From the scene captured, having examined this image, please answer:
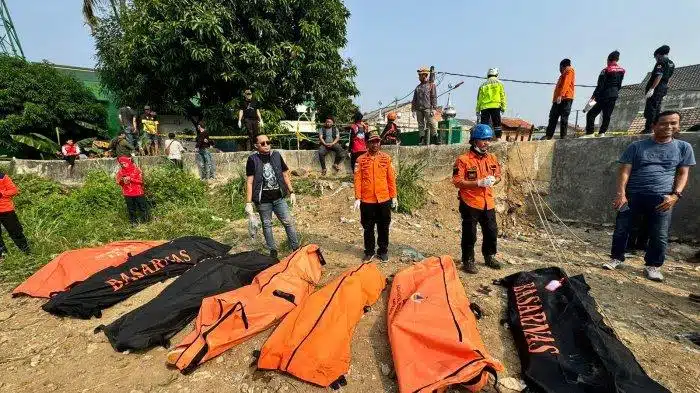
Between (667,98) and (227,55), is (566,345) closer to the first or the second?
(227,55)

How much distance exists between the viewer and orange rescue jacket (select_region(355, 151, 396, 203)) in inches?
164

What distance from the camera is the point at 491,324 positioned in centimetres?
285

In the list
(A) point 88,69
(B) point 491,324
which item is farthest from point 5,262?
(A) point 88,69

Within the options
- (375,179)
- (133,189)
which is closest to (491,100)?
(375,179)

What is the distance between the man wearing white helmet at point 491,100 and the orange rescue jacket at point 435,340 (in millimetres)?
4705

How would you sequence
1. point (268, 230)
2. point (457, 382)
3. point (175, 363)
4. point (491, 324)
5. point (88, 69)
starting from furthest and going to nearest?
point (88, 69) < point (268, 230) < point (491, 324) < point (175, 363) < point (457, 382)

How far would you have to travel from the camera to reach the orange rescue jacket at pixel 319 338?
7.48 feet

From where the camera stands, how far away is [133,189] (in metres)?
6.29

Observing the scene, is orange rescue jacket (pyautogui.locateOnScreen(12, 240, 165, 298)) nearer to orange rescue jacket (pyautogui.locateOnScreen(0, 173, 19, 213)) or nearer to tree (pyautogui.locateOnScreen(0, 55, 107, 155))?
orange rescue jacket (pyautogui.locateOnScreen(0, 173, 19, 213))

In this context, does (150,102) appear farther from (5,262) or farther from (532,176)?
(532,176)

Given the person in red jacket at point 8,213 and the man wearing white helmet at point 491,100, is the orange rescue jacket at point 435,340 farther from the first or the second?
the person in red jacket at point 8,213

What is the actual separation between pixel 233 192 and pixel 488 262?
18.4ft

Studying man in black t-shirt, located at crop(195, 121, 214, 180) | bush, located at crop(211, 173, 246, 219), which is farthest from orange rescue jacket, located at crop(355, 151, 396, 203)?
man in black t-shirt, located at crop(195, 121, 214, 180)

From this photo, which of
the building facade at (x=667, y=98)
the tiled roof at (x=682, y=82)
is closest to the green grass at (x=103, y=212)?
the building facade at (x=667, y=98)
